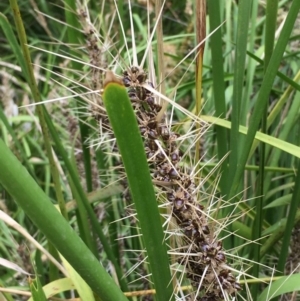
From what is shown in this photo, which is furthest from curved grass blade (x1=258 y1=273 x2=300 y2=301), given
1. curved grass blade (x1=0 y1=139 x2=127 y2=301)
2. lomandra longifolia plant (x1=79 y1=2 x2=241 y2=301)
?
curved grass blade (x1=0 y1=139 x2=127 y2=301)

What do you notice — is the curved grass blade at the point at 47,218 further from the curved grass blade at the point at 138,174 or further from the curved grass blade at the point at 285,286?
the curved grass blade at the point at 285,286

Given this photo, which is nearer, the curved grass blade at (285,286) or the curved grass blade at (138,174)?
the curved grass blade at (138,174)

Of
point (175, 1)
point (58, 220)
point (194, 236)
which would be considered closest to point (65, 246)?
point (58, 220)

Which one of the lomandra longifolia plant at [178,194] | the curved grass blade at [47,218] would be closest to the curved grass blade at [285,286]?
the lomandra longifolia plant at [178,194]

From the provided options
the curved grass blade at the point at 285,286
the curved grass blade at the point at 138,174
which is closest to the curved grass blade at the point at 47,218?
the curved grass blade at the point at 138,174

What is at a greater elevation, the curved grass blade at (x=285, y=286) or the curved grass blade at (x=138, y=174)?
the curved grass blade at (x=138, y=174)

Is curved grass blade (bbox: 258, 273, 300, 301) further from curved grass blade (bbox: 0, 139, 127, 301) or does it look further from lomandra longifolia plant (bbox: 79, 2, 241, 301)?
curved grass blade (bbox: 0, 139, 127, 301)

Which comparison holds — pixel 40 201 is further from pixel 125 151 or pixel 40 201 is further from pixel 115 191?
pixel 115 191
